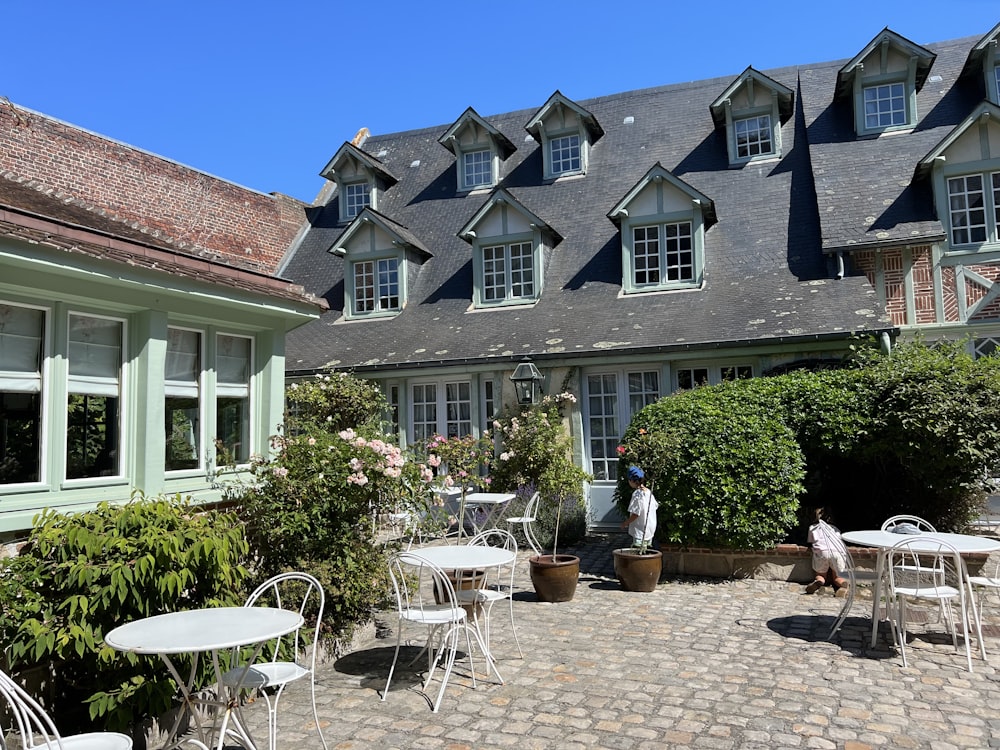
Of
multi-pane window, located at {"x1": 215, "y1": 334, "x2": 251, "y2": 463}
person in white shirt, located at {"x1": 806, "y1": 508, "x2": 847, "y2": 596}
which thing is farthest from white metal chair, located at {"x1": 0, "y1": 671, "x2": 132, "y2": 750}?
person in white shirt, located at {"x1": 806, "y1": 508, "x2": 847, "y2": 596}

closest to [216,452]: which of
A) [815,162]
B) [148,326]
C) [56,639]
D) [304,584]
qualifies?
[148,326]

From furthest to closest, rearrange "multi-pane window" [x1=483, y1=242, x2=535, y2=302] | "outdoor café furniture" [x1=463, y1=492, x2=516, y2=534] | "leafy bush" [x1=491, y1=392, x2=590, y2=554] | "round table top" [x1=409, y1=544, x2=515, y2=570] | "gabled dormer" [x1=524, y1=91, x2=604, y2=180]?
"gabled dormer" [x1=524, y1=91, x2=604, y2=180] → "multi-pane window" [x1=483, y1=242, x2=535, y2=302] → "leafy bush" [x1=491, y1=392, x2=590, y2=554] → "outdoor café furniture" [x1=463, y1=492, x2=516, y2=534] → "round table top" [x1=409, y1=544, x2=515, y2=570]

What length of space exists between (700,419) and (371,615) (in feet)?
15.1

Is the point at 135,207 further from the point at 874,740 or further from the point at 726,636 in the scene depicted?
the point at 874,740

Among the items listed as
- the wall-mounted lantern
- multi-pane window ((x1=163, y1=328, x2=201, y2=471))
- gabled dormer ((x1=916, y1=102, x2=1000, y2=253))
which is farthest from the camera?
gabled dormer ((x1=916, y1=102, x2=1000, y2=253))

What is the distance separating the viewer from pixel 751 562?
8.34 meters

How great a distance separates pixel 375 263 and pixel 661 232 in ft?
20.3

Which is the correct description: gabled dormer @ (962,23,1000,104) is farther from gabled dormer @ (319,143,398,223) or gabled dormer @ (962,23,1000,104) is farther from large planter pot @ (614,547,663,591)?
gabled dormer @ (319,143,398,223)

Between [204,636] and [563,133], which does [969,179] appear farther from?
[204,636]

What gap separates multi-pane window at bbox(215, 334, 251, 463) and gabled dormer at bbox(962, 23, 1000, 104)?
13961mm

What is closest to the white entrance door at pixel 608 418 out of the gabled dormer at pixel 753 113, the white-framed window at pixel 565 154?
the gabled dormer at pixel 753 113

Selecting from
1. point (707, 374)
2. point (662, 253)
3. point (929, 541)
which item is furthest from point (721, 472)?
point (662, 253)

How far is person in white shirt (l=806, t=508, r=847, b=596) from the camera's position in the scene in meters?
7.64

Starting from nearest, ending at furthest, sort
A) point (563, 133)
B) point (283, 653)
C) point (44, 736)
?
point (44, 736) < point (283, 653) < point (563, 133)
